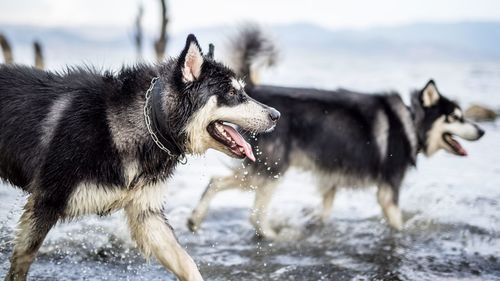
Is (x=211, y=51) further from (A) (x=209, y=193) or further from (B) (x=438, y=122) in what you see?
(B) (x=438, y=122)

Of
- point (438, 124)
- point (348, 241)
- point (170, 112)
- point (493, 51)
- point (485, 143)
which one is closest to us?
point (170, 112)

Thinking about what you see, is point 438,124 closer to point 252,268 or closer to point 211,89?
point 252,268

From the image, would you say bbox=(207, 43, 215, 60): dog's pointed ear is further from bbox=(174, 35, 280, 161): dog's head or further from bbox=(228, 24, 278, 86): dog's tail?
bbox=(228, 24, 278, 86): dog's tail

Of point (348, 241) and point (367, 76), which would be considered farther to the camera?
point (367, 76)

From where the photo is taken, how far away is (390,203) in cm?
643

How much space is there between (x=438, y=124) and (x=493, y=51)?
4696cm

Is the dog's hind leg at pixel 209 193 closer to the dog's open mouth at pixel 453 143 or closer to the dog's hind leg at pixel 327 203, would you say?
the dog's hind leg at pixel 327 203

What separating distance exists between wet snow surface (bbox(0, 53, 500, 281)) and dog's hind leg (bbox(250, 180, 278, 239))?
0.13 metres

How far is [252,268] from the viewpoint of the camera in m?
5.17

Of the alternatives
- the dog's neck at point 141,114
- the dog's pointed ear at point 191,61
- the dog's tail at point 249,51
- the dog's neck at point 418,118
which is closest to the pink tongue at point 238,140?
the dog's neck at point 141,114

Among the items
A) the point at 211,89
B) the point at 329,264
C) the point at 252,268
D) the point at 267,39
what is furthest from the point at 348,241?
the point at 211,89

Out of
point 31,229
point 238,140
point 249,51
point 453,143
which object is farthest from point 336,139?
point 31,229

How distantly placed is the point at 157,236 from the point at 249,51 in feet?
10.4

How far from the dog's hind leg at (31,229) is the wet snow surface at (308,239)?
67 cm
